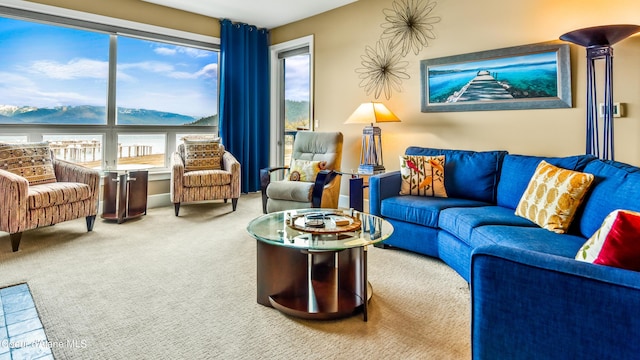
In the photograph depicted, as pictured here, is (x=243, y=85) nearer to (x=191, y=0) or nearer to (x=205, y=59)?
(x=205, y=59)

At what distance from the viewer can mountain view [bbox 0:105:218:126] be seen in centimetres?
382

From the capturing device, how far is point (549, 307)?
1.01 meters

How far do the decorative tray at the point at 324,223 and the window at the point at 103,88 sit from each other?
2.66 m

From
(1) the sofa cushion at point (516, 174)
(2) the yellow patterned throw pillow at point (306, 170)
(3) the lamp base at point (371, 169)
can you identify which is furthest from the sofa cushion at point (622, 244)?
(2) the yellow patterned throw pillow at point (306, 170)

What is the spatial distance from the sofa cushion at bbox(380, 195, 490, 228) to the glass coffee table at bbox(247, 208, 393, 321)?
0.63 m

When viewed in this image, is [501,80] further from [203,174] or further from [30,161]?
[30,161]

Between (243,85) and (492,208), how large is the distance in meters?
3.94

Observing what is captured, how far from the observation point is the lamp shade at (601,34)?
7.94 ft

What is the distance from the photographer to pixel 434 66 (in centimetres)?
377

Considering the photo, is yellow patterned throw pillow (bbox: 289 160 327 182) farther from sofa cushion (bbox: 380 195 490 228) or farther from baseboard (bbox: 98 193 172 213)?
baseboard (bbox: 98 193 172 213)

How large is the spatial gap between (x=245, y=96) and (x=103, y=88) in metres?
1.82

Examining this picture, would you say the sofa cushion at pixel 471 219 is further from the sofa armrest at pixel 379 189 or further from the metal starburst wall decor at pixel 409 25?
the metal starburst wall decor at pixel 409 25

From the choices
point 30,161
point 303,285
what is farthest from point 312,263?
point 30,161

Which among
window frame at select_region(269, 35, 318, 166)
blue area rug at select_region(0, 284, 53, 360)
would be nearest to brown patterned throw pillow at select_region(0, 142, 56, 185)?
blue area rug at select_region(0, 284, 53, 360)
